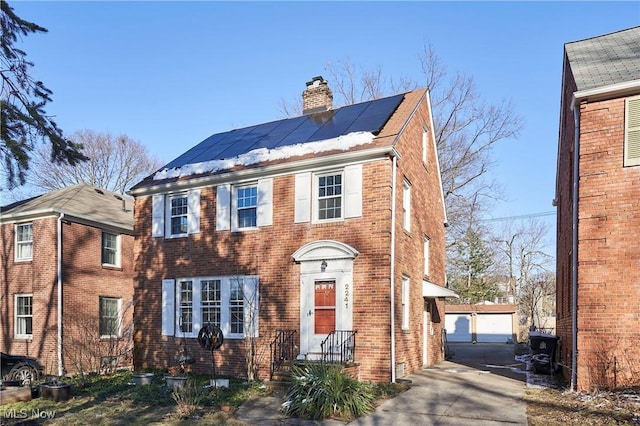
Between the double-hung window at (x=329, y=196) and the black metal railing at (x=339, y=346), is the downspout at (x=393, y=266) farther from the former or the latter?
the double-hung window at (x=329, y=196)

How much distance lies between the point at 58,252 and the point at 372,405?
40.5ft

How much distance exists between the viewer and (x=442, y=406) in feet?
32.2

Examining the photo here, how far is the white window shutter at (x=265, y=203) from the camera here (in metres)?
13.9

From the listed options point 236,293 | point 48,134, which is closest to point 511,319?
point 236,293

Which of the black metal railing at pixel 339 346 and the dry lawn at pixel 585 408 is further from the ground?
the black metal railing at pixel 339 346

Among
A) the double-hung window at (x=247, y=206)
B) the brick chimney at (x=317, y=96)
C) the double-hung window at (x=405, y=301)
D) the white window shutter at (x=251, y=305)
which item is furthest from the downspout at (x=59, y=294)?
the double-hung window at (x=405, y=301)

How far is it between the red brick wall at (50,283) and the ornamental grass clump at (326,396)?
381 inches

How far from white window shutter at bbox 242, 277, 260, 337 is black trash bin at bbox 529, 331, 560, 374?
7426mm

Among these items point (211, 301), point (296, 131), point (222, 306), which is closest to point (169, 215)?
point (211, 301)

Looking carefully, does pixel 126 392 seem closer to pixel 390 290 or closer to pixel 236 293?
pixel 236 293

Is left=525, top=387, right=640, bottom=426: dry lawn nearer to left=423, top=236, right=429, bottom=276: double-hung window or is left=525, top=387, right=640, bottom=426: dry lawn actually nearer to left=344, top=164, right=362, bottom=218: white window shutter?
left=344, top=164, right=362, bottom=218: white window shutter

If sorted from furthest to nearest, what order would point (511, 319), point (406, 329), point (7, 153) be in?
point (511, 319) → point (406, 329) → point (7, 153)

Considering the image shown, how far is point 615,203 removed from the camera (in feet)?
33.3

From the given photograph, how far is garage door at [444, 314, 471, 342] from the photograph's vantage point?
32562 millimetres
